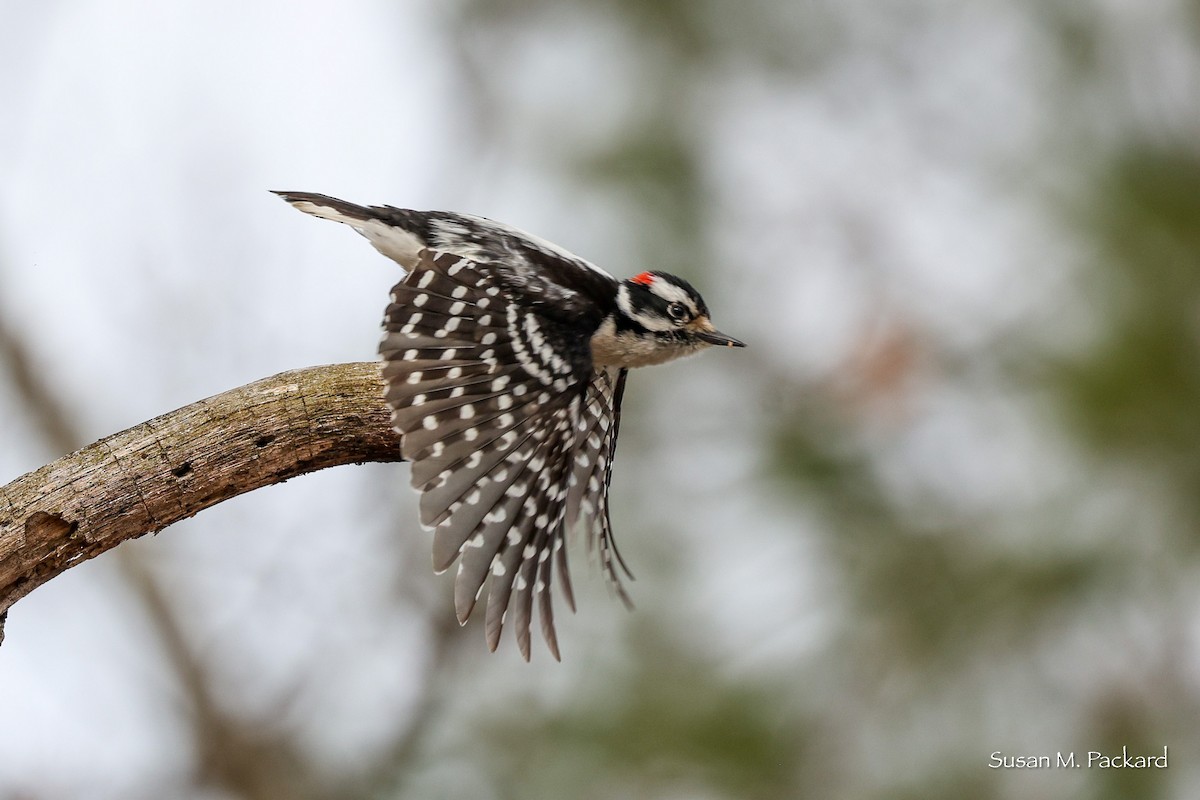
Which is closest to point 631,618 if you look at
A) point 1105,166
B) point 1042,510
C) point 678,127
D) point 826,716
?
point 826,716

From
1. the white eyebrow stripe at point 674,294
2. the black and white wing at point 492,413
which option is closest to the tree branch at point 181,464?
the black and white wing at point 492,413

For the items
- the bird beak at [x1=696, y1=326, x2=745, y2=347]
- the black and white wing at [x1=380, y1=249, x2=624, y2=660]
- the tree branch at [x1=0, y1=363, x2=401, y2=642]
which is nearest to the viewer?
the tree branch at [x1=0, y1=363, x2=401, y2=642]

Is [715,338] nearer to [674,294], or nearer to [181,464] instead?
[674,294]

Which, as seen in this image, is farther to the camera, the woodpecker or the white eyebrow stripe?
the white eyebrow stripe

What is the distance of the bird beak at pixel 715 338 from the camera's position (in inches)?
182

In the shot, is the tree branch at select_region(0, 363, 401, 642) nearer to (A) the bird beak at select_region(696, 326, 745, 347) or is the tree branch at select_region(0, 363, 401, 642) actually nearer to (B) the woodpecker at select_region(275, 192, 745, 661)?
(B) the woodpecker at select_region(275, 192, 745, 661)

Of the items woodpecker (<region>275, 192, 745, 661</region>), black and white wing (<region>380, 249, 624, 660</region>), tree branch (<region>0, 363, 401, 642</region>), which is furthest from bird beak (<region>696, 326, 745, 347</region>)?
tree branch (<region>0, 363, 401, 642</region>)

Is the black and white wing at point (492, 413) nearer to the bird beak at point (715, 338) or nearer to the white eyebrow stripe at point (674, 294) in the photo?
the white eyebrow stripe at point (674, 294)

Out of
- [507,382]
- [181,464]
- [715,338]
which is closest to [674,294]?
[715,338]

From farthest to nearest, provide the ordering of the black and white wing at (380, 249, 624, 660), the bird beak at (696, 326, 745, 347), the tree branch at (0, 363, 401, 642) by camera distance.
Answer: the bird beak at (696, 326, 745, 347), the black and white wing at (380, 249, 624, 660), the tree branch at (0, 363, 401, 642)

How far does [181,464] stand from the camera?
11.4 feet

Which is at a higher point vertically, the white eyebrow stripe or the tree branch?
the white eyebrow stripe

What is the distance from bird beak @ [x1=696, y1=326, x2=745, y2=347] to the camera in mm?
4617

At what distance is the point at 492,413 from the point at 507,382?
116 mm
